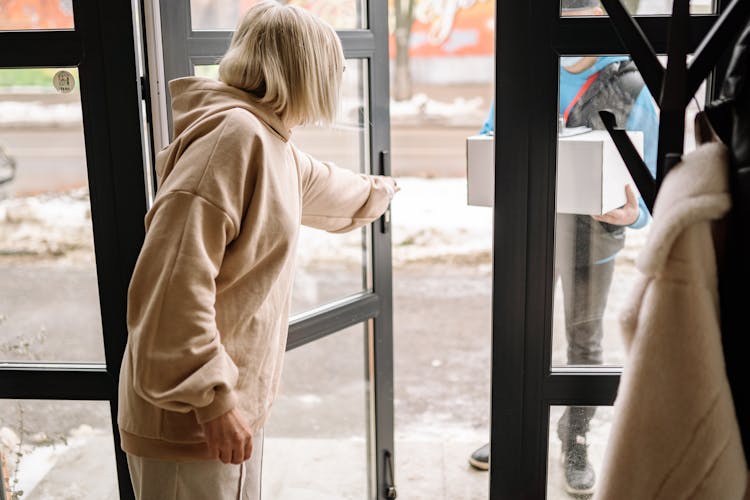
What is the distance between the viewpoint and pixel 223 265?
1.50 m

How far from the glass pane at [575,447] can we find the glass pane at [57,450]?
44.7 inches

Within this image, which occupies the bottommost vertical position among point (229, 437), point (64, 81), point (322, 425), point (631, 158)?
point (322, 425)

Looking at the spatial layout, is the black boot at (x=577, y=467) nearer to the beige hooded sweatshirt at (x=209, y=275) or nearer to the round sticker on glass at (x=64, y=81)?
the beige hooded sweatshirt at (x=209, y=275)

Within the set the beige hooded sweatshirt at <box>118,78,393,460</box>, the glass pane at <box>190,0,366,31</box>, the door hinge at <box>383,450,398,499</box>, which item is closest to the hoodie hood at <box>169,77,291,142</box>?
the beige hooded sweatshirt at <box>118,78,393,460</box>

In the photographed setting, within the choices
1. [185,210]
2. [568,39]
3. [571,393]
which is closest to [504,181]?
[568,39]

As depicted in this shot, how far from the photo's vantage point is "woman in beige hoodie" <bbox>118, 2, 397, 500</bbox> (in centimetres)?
142

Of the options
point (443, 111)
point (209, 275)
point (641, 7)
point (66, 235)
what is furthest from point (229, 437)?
point (443, 111)

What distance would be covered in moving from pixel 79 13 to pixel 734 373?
155 centimetres

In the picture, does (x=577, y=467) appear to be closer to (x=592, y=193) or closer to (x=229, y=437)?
(x=592, y=193)

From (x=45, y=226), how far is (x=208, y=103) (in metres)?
0.69

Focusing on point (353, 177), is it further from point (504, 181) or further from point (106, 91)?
point (106, 91)

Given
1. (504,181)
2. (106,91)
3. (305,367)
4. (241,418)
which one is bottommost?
(305,367)

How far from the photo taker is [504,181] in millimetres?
1745

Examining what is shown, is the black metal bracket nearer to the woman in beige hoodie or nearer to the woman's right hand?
the woman in beige hoodie
